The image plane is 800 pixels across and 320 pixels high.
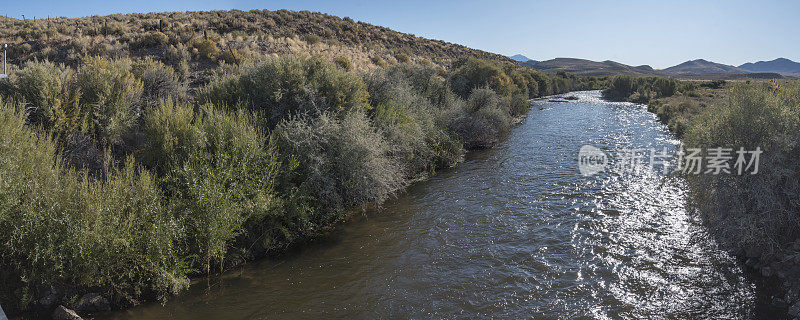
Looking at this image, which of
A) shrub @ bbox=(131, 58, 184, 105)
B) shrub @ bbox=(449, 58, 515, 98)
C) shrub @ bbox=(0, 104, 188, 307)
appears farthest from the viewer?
shrub @ bbox=(449, 58, 515, 98)

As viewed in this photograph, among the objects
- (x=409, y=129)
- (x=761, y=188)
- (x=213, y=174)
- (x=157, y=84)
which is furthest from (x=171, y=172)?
(x=761, y=188)

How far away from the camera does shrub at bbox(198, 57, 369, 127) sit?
12.0 meters

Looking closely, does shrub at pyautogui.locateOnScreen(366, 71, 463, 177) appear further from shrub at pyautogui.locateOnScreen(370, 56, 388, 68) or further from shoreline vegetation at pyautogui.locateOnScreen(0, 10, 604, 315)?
shrub at pyautogui.locateOnScreen(370, 56, 388, 68)

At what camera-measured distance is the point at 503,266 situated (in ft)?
27.7

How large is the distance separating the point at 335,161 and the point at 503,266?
521 cm

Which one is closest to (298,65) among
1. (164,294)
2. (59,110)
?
(59,110)

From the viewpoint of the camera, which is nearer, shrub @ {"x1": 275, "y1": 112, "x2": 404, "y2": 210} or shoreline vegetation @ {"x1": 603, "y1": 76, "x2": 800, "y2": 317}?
shoreline vegetation @ {"x1": 603, "y1": 76, "x2": 800, "y2": 317}

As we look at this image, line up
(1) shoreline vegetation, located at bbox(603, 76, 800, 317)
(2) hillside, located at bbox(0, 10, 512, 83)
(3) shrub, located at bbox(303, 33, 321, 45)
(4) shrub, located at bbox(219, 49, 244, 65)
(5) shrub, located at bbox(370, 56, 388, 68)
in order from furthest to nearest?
(3) shrub, located at bbox(303, 33, 321, 45), (5) shrub, located at bbox(370, 56, 388, 68), (4) shrub, located at bbox(219, 49, 244, 65), (2) hillside, located at bbox(0, 10, 512, 83), (1) shoreline vegetation, located at bbox(603, 76, 800, 317)

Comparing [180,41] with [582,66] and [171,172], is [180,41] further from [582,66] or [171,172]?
[582,66]

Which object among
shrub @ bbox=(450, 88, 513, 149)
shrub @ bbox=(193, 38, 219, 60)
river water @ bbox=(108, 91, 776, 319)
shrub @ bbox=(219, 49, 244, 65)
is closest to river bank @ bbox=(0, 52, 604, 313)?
river water @ bbox=(108, 91, 776, 319)

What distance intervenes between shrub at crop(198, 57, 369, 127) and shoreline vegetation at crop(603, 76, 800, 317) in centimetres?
995

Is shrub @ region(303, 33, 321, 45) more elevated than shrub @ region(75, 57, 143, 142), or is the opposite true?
shrub @ region(303, 33, 321, 45)

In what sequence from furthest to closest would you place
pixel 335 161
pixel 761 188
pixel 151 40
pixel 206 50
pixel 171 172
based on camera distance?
1. pixel 151 40
2. pixel 206 50
3. pixel 335 161
4. pixel 171 172
5. pixel 761 188

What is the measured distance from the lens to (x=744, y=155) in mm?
8172
